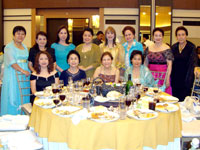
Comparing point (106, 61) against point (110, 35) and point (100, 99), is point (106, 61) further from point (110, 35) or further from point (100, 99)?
point (100, 99)

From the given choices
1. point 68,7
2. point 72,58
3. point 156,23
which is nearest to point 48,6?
point 68,7

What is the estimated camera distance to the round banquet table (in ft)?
5.98

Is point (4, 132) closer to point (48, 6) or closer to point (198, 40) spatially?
point (48, 6)

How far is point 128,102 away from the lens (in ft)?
6.83

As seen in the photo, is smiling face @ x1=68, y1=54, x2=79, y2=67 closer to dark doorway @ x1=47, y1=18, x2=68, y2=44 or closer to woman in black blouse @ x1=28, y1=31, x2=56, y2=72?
woman in black blouse @ x1=28, y1=31, x2=56, y2=72

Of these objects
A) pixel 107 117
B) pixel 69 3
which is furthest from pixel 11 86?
pixel 69 3

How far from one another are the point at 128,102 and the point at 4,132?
1318 millimetres

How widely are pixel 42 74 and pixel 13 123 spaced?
94cm

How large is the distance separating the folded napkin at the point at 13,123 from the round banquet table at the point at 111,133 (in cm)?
69

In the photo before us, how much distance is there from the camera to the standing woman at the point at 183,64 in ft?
13.9

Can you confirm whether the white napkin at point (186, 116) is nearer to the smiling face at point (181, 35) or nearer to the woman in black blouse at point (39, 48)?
the smiling face at point (181, 35)

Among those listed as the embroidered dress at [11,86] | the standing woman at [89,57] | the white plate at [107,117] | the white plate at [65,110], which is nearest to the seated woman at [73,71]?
the standing woman at [89,57]

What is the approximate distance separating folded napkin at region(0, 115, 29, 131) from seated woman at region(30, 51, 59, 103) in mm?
609

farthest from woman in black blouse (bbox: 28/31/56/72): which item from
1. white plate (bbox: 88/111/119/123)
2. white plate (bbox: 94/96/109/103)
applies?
white plate (bbox: 88/111/119/123)
